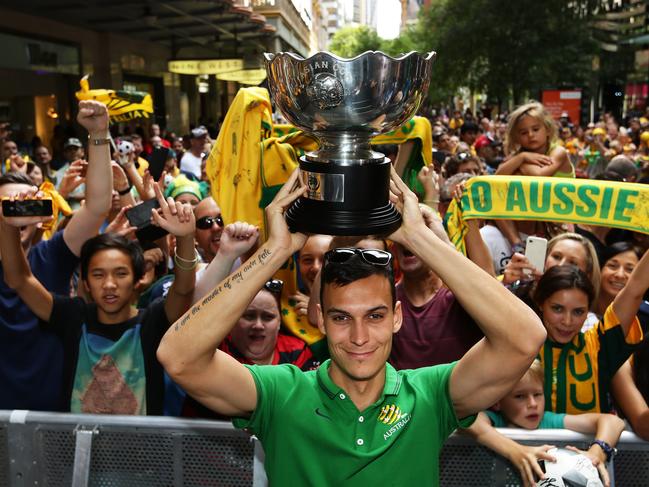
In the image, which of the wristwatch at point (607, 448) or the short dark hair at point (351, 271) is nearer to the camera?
the short dark hair at point (351, 271)

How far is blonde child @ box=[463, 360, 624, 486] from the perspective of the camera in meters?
2.54

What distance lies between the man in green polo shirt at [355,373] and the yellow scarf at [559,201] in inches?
55.6

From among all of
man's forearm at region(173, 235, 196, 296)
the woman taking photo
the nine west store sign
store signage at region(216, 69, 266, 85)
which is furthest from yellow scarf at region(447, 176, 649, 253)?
store signage at region(216, 69, 266, 85)

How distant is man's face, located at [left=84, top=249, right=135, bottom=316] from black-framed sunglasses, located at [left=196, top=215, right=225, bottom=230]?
1.12m

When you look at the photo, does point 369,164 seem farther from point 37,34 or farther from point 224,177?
point 37,34

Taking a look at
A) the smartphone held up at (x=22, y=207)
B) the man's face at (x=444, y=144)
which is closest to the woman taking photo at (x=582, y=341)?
the smartphone held up at (x=22, y=207)

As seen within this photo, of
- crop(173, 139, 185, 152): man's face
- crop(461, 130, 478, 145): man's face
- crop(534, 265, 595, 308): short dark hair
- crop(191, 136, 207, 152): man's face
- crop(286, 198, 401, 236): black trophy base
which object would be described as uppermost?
crop(286, 198, 401, 236): black trophy base

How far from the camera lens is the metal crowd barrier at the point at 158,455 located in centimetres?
271

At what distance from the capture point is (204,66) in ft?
55.4

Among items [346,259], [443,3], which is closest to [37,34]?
[346,259]

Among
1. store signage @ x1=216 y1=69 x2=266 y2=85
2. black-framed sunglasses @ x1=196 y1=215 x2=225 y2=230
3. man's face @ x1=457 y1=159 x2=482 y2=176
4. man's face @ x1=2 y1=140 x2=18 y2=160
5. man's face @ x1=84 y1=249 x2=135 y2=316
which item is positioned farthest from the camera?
store signage @ x1=216 y1=69 x2=266 y2=85

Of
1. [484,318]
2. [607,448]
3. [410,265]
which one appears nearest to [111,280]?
[410,265]

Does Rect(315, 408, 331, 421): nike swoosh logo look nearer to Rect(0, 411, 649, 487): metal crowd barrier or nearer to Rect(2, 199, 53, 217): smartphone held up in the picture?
Rect(0, 411, 649, 487): metal crowd barrier

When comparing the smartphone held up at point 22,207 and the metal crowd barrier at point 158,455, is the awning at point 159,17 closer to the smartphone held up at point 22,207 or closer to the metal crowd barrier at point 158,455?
the smartphone held up at point 22,207
